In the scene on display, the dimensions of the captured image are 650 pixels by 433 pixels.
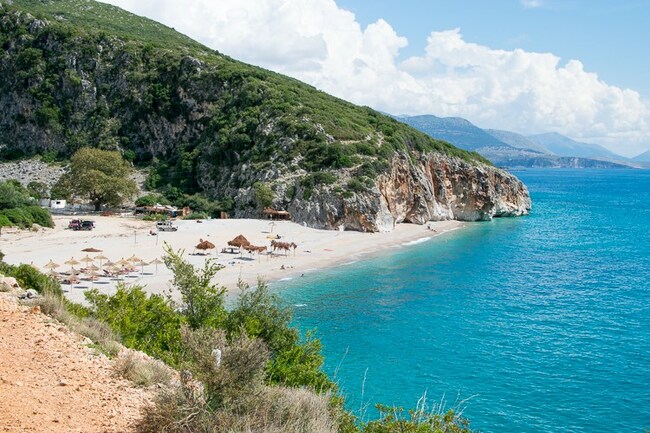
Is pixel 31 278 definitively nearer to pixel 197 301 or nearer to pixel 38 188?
pixel 197 301

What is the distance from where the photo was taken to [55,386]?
1009cm

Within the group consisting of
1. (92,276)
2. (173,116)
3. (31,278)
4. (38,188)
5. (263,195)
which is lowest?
(92,276)

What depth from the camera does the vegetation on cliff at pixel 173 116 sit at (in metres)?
76.5

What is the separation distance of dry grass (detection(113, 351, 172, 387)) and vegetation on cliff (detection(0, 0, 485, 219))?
60.6m

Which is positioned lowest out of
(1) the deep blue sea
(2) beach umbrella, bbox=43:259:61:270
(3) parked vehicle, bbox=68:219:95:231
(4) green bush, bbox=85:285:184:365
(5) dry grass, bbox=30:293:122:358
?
(1) the deep blue sea

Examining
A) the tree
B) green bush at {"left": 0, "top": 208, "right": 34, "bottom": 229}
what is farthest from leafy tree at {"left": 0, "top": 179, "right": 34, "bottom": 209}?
the tree

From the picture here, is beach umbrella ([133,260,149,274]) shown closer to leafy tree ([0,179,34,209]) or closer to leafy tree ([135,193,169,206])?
leafy tree ([0,179,34,209])

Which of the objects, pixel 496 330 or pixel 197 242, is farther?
pixel 197 242

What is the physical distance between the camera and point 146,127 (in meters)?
92.8

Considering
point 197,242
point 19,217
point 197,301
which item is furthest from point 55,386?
point 19,217

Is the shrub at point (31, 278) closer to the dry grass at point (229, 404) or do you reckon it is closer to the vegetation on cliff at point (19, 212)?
the dry grass at point (229, 404)

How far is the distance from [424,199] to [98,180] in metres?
44.8

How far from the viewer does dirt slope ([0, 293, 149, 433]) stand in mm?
8918

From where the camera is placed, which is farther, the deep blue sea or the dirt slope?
the deep blue sea
